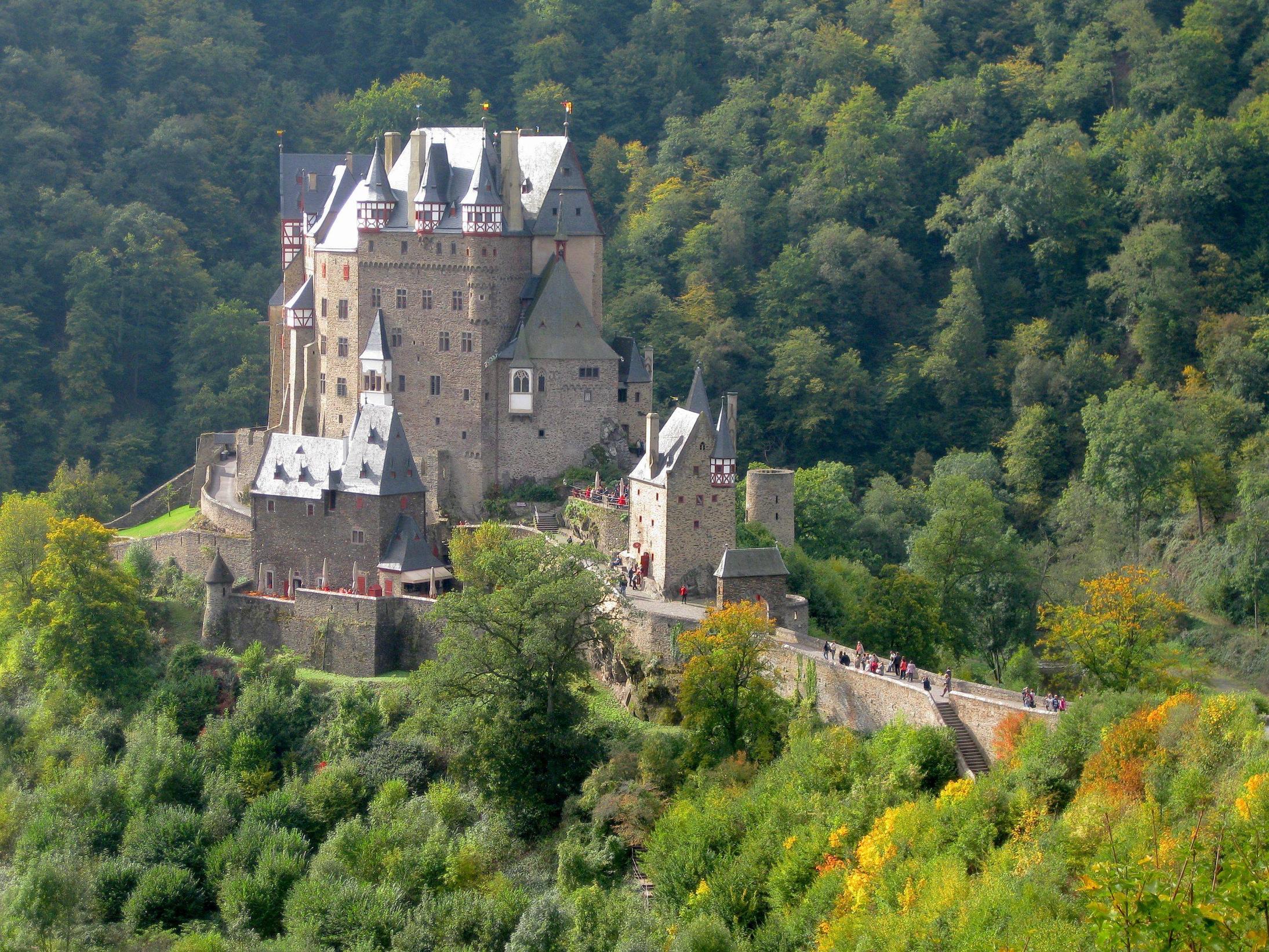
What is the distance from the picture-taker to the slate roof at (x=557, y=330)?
5828 centimetres

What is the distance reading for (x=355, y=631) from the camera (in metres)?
52.5

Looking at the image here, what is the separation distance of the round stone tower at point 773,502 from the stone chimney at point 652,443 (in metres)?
5.33

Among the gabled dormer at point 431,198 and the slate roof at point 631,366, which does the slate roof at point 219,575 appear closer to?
the gabled dormer at point 431,198

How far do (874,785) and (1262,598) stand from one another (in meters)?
20.8

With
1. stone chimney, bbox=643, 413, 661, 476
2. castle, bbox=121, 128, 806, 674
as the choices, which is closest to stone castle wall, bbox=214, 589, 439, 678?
castle, bbox=121, 128, 806, 674

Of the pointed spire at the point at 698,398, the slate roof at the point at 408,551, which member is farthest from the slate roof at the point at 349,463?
the pointed spire at the point at 698,398

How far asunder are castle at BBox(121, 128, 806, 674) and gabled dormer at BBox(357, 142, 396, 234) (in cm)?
5

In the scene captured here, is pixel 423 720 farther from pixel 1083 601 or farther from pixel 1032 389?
pixel 1032 389

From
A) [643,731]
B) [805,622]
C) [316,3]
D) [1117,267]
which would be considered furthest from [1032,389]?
[316,3]

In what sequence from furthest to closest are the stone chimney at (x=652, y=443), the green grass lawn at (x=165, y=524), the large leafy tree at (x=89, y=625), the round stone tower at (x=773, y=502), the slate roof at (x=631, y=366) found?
the green grass lawn at (x=165, y=524) < the slate roof at (x=631, y=366) < the round stone tower at (x=773, y=502) < the large leafy tree at (x=89, y=625) < the stone chimney at (x=652, y=443)

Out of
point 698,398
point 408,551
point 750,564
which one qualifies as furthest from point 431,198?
point 750,564

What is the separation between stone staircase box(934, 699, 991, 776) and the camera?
4025cm

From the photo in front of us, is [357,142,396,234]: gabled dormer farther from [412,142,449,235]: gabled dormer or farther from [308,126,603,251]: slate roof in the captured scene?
[412,142,449,235]: gabled dormer

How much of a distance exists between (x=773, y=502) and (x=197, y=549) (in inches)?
656
